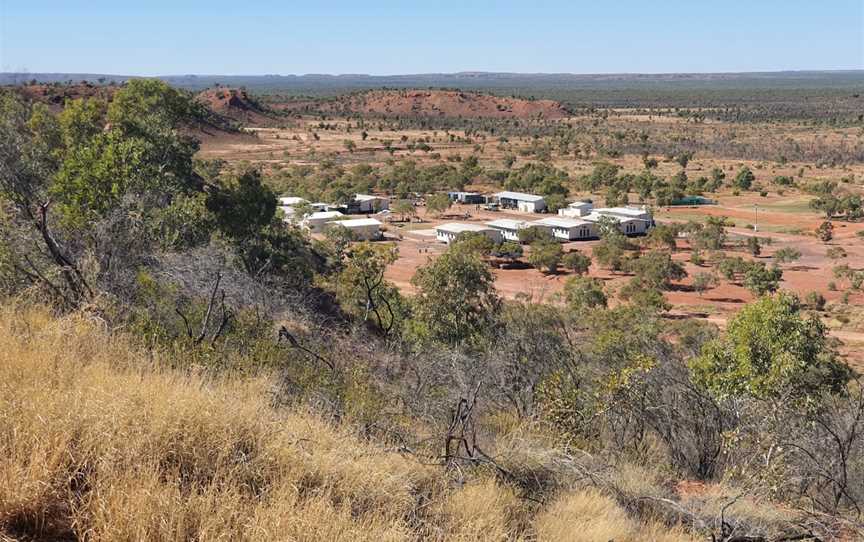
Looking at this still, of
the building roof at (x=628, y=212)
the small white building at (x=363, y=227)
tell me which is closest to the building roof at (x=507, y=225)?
the building roof at (x=628, y=212)

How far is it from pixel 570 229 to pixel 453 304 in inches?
1491

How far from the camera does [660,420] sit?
32.8 ft

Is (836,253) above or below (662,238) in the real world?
below

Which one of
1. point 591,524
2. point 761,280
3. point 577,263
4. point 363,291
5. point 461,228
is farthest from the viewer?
point 461,228

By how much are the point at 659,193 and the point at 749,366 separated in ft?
199

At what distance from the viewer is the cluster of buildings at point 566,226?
54.0 metres

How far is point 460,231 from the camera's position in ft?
172

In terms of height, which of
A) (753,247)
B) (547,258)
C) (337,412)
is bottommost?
(547,258)

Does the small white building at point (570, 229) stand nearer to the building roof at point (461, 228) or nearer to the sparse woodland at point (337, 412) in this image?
the building roof at point (461, 228)

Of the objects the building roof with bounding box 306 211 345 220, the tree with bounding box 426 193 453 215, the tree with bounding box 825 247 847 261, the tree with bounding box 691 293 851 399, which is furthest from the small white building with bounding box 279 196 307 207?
the tree with bounding box 691 293 851 399

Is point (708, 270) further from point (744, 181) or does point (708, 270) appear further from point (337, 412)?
point (337, 412)

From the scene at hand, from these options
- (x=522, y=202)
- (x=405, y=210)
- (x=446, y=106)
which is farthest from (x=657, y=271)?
(x=446, y=106)

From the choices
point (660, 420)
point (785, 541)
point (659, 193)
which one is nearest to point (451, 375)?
point (660, 420)

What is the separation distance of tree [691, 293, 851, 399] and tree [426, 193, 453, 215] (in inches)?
1954
